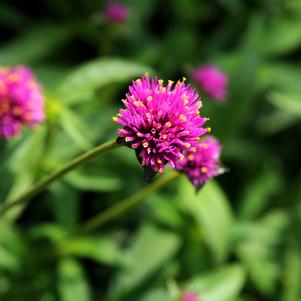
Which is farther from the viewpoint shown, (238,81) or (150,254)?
(238,81)

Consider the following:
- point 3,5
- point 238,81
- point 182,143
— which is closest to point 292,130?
point 238,81

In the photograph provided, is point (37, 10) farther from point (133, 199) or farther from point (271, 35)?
point (133, 199)

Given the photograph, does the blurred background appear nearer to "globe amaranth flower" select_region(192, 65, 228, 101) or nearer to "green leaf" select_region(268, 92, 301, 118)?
"green leaf" select_region(268, 92, 301, 118)

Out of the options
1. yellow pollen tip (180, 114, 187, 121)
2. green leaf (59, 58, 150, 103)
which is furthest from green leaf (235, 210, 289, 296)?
yellow pollen tip (180, 114, 187, 121)

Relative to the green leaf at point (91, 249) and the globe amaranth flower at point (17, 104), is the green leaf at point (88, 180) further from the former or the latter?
the globe amaranth flower at point (17, 104)

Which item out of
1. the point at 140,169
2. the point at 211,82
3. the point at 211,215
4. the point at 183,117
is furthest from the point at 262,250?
the point at 183,117

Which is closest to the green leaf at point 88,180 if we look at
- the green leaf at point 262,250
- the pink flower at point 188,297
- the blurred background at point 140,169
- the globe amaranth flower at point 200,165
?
the blurred background at point 140,169

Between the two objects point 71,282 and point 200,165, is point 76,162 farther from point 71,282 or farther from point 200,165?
point 71,282
